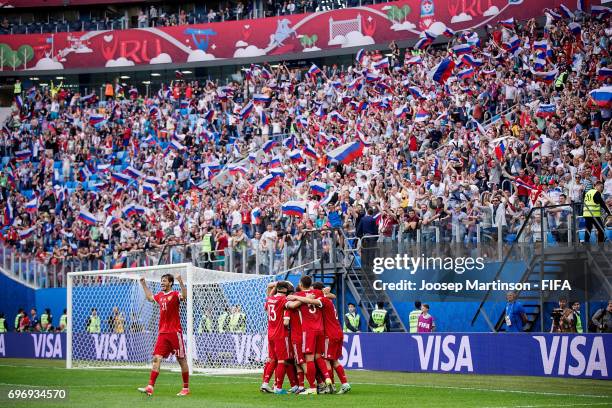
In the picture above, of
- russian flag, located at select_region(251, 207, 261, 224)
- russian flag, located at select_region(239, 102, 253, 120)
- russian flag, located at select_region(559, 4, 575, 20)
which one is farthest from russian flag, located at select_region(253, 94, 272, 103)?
russian flag, located at select_region(559, 4, 575, 20)

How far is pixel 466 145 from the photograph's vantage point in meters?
30.1

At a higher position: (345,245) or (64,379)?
(345,245)

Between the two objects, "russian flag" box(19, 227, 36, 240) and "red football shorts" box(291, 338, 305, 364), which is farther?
"russian flag" box(19, 227, 36, 240)

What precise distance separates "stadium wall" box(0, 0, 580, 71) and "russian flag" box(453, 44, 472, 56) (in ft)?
18.7

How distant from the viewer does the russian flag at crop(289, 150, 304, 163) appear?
123 ft

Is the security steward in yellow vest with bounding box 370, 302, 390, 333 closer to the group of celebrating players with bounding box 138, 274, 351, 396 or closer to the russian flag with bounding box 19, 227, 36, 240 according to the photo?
the group of celebrating players with bounding box 138, 274, 351, 396

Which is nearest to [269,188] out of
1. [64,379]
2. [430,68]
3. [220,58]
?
[430,68]

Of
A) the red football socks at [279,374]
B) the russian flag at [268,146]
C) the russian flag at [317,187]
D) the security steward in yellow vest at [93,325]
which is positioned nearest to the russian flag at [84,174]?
the russian flag at [268,146]

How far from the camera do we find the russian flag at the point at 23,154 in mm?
51844

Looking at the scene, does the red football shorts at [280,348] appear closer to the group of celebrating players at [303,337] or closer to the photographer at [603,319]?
the group of celebrating players at [303,337]

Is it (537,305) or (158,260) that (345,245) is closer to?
(537,305)

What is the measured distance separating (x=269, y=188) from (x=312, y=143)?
303 centimetres

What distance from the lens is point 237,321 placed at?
87.9 feet

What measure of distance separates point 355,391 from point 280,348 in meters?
1.76
